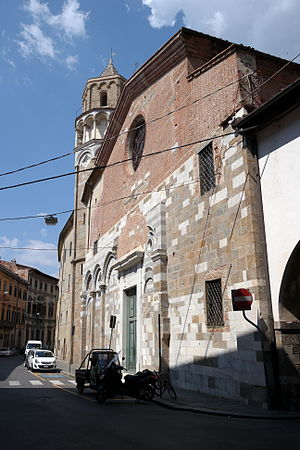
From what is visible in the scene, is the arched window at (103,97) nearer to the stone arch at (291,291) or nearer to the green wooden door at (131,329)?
the green wooden door at (131,329)

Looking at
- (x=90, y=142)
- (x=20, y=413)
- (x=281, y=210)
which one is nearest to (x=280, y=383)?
(x=281, y=210)

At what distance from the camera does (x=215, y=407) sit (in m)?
9.08

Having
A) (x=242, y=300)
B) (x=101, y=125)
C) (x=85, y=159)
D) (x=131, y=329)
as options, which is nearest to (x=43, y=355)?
(x=131, y=329)

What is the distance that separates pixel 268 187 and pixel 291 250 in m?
1.78

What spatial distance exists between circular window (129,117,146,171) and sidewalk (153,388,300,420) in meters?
11.0

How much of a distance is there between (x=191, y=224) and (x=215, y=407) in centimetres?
566

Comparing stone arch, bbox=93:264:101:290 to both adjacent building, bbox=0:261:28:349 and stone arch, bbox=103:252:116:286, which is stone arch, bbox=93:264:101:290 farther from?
adjacent building, bbox=0:261:28:349

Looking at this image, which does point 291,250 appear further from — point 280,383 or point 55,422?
point 55,422

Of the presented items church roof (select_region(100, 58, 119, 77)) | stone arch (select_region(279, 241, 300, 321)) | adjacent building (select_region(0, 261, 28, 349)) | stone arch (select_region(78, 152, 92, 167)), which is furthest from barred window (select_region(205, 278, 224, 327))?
adjacent building (select_region(0, 261, 28, 349))

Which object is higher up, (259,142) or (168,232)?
(259,142)

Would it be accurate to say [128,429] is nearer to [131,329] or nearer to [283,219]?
[283,219]

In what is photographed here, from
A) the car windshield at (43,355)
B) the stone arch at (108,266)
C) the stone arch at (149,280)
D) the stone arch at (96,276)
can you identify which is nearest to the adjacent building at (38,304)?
the car windshield at (43,355)

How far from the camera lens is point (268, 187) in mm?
9961

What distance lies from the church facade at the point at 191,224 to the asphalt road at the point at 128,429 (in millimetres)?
1876
